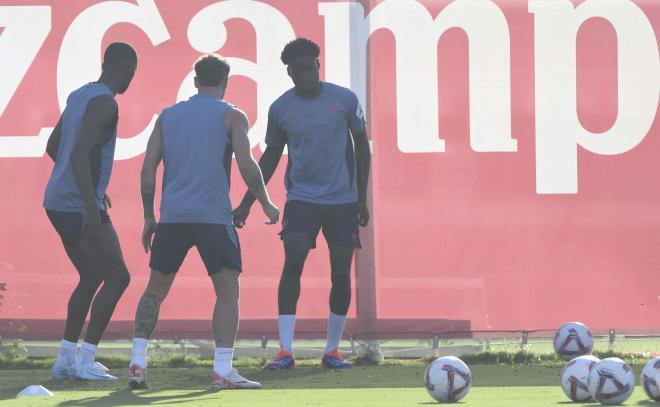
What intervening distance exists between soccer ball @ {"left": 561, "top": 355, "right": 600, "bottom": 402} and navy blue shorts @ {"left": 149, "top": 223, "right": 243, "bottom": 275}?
5.77 ft

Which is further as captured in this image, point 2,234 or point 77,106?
point 2,234

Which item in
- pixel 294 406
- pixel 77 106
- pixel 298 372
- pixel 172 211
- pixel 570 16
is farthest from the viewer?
pixel 570 16

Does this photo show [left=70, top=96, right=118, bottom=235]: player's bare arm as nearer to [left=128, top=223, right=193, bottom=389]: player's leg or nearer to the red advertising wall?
[left=128, top=223, right=193, bottom=389]: player's leg

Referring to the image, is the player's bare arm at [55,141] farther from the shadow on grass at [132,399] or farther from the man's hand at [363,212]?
the man's hand at [363,212]

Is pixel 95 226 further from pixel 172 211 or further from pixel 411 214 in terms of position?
pixel 411 214

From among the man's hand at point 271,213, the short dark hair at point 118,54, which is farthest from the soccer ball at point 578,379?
the short dark hair at point 118,54

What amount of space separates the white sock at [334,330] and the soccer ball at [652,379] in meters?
2.80

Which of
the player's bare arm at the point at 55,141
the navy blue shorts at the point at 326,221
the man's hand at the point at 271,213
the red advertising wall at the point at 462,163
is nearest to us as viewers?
the man's hand at the point at 271,213

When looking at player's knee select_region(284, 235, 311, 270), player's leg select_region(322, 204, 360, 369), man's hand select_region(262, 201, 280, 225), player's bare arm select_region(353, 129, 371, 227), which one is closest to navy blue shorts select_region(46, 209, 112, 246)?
man's hand select_region(262, 201, 280, 225)

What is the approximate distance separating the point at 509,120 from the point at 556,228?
2.58 ft

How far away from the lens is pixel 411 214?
369 inches

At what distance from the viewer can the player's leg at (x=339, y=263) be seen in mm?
8469

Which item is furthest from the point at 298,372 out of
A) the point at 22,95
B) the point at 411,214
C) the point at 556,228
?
the point at 22,95

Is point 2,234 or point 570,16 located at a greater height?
point 570,16
